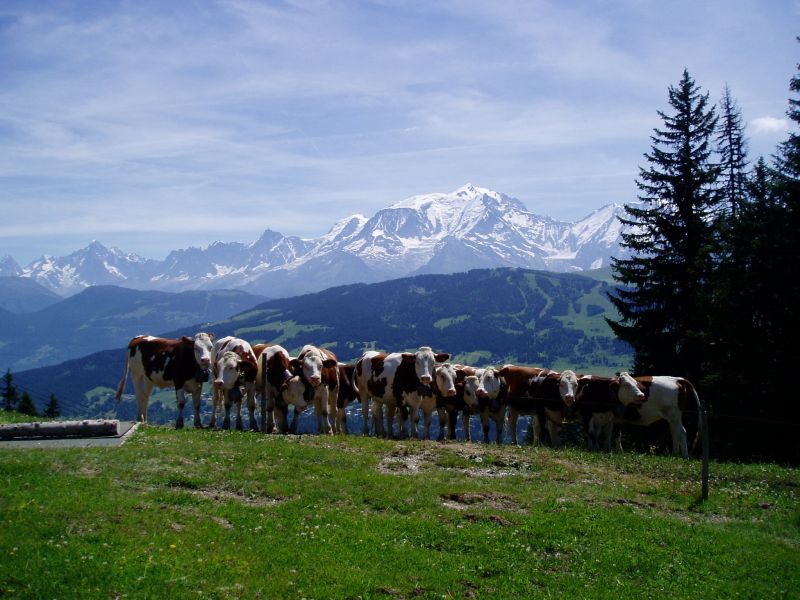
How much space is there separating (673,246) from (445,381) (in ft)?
59.3

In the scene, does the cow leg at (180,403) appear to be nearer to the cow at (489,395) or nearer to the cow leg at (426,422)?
the cow leg at (426,422)

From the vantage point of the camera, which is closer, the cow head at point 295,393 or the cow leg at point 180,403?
the cow leg at point 180,403

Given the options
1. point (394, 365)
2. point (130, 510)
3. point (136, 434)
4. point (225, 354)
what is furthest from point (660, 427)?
point (130, 510)

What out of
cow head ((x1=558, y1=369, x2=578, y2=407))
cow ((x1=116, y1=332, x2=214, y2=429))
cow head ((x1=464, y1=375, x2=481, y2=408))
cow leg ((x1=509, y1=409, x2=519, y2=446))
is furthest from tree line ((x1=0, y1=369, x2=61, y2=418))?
cow head ((x1=558, y1=369, x2=578, y2=407))

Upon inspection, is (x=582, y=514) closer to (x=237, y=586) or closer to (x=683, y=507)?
(x=683, y=507)

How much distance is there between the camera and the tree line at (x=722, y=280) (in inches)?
1177

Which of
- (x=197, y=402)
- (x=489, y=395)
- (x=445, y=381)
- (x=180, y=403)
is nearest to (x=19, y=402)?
(x=180, y=403)

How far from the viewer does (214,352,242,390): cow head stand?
2625 centimetres

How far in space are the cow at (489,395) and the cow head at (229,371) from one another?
940 centimetres

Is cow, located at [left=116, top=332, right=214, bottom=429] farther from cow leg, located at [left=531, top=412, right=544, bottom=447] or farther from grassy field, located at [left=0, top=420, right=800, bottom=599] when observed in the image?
cow leg, located at [left=531, top=412, right=544, bottom=447]

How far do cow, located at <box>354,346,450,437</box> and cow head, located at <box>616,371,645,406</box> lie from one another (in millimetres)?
7163

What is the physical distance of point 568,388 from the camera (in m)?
27.7

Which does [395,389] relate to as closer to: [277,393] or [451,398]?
[451,398]

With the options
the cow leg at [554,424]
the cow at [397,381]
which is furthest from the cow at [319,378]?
the cow leg at [554,424]
